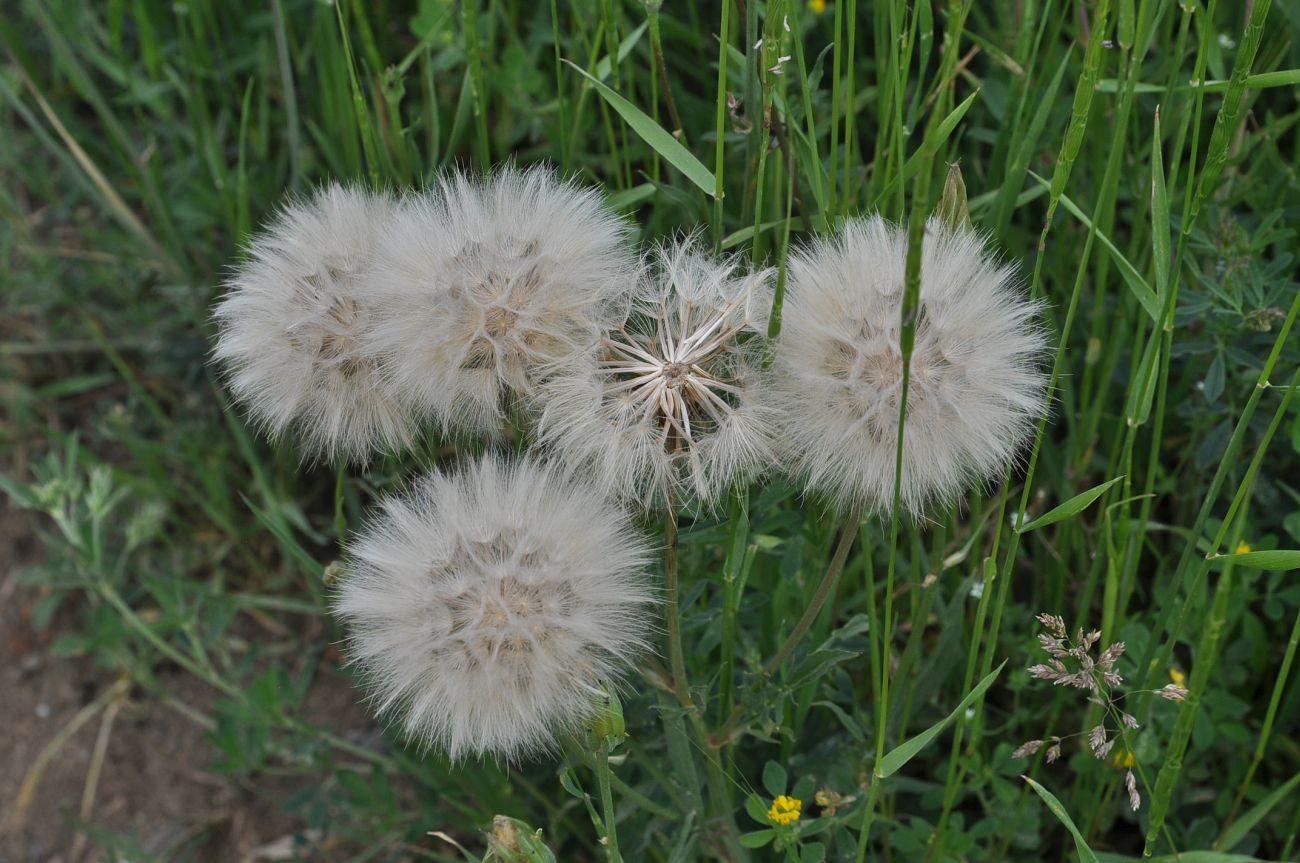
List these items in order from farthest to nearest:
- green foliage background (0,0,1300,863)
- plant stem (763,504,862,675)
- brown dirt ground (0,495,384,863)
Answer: brown dirt ground (0,495,384,863) < green foliage background (0,0,1300,863) < plant stem (763,504,862,675)

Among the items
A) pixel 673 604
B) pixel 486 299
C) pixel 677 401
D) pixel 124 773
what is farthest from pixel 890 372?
pixel 124 773

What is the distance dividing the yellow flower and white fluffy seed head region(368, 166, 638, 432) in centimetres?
71

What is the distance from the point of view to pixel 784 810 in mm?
1809

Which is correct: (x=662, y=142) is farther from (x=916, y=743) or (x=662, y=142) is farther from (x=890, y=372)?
(x=916, y=743)

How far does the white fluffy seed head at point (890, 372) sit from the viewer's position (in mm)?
1430

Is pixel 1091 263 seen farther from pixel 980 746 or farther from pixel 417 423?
pixel 417 423

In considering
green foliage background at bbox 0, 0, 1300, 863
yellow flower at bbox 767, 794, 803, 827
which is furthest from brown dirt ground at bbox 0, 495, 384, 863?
yellow flower at bbox 767, 794, 803, 827

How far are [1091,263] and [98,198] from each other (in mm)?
2329

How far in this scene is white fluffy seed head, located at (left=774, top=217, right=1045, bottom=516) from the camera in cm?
143

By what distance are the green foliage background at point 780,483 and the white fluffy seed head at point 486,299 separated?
219 mm

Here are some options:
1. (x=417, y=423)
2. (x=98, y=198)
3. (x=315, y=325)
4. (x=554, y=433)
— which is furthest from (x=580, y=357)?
(x=98, y=198)

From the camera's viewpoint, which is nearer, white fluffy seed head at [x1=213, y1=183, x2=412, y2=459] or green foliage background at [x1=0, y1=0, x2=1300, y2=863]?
white fluffy seed head at [x1=213, y1=183, x2=412, y2=459]

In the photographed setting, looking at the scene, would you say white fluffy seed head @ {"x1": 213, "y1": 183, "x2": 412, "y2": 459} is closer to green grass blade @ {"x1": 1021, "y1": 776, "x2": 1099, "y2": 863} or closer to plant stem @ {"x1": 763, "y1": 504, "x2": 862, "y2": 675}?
plant stem @ {"x1": 763, "y1": 504, "x2": 862, "y2": 675}

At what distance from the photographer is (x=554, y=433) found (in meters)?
1.51
